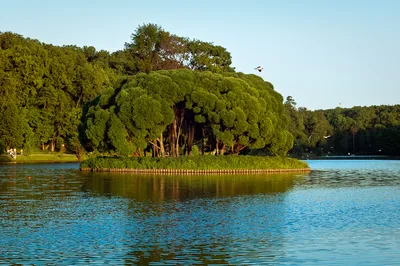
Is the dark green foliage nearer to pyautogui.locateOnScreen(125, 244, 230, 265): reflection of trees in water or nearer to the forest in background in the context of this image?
the forest in background

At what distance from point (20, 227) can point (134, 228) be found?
4898mm

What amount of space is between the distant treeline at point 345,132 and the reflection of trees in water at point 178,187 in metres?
108

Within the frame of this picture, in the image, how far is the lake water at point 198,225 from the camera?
2227 centimetres

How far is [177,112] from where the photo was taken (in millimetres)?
75500

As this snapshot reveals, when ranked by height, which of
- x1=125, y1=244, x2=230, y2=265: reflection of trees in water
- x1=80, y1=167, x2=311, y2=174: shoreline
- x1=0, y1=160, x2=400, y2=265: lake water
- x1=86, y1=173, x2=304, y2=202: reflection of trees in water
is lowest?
x1=125, y1=244, x2=230, y2=265: reflection of trees in water

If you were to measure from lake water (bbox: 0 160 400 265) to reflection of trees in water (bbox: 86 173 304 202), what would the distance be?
5.3 inches

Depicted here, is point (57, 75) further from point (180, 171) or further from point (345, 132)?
point (345, 132)

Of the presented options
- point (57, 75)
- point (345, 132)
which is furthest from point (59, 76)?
point (345, 132)

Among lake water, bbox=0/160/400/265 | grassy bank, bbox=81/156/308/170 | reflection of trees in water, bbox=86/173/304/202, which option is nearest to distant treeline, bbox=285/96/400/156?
grassy bank, bbox=81/156/308/170

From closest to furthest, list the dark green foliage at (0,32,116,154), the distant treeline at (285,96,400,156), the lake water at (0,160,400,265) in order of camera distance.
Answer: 1. the lake water at (0,160,400,265)
2. the dark green foliage at (0,32,116,154)
3. the distant treeline at (285,96,400,156)

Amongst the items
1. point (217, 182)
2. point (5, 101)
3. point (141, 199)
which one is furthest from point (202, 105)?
point (5, 101)

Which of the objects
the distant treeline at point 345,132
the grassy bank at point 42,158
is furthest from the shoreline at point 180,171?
the distant treeline at point 345,132

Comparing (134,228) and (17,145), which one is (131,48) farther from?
(134,228)

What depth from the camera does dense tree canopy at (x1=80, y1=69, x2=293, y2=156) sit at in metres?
67.5
